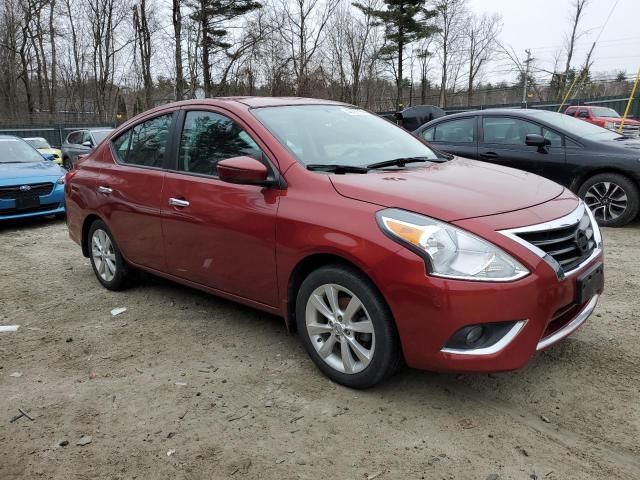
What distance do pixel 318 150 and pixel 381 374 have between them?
1.46 metres

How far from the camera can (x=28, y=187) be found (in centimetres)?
803

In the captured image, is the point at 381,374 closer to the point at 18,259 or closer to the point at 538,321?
the point at 538,321

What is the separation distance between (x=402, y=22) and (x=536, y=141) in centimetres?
2971

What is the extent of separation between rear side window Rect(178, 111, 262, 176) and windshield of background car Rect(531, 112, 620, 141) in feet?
17.0

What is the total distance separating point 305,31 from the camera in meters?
35.0

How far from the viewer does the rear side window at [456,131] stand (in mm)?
7770

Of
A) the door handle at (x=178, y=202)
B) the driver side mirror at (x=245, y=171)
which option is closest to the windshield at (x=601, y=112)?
the door handle at (x=178, y=202)

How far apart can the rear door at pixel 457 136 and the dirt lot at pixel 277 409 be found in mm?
4059

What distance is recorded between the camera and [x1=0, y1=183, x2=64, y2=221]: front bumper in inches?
308

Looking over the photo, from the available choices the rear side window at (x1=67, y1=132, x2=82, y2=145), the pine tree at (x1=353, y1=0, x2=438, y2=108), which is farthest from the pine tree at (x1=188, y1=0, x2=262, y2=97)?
the rear side window at (x1=67, y1=132, x2=82, y2=145)

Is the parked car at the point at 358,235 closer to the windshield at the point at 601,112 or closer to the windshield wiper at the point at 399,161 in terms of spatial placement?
the windshield wiper at the point at 399,161

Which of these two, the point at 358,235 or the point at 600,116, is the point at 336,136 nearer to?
the point at 358,235

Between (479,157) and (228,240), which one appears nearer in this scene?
(228,240)

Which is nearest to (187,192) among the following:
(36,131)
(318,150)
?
(318,150)
